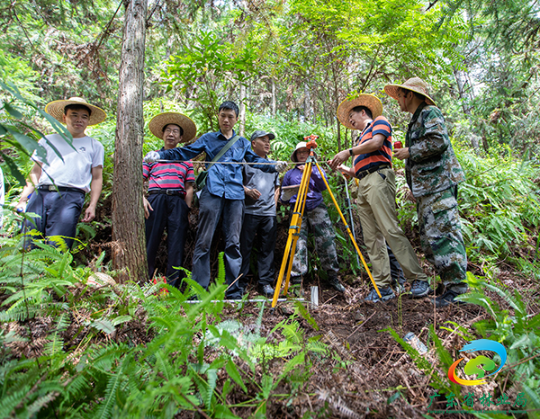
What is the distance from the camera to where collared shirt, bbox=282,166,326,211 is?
470cm

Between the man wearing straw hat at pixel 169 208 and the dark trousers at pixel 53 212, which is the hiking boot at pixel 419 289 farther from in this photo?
the dark trousers at pixel 53 212

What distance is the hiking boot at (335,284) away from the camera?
4509 mm

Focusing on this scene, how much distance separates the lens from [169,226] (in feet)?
13.9

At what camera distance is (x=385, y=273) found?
12.9ft

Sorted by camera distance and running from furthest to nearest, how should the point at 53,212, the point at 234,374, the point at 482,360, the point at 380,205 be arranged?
the point at 380,205, the point at 53,212, the point at 482,360, the point at 234,374

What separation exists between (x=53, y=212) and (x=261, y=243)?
2.75m

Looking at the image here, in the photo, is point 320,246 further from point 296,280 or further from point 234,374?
point 234,374

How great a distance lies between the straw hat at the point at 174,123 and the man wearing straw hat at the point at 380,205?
2.56 m

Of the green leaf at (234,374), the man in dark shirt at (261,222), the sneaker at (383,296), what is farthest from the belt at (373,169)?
the green leaf at (234,374)

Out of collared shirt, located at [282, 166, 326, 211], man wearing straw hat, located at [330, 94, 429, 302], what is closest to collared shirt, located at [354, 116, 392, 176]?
man wearing straw hat, located at [330, 94, 429, 302]

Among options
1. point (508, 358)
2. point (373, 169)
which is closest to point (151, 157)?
point (373, 169)

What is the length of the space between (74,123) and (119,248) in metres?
1.77

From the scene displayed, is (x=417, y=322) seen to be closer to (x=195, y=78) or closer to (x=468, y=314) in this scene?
(x=468, y=314)

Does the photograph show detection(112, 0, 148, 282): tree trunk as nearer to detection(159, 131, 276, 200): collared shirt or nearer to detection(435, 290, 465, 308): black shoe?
detection(159, 131, 276, 200): collared shirt
